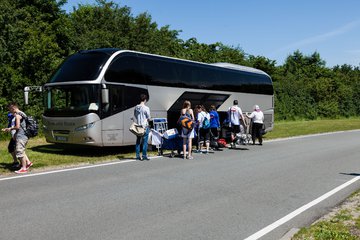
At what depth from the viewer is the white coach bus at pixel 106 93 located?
13148mm

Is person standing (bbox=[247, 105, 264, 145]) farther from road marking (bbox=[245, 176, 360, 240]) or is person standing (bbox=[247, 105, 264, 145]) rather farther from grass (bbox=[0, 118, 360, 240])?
Answer: road marking (bbox=[245, 176, 360, 240])

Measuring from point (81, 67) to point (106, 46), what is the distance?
72.5 feet

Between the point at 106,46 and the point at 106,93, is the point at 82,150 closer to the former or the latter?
the point at 106,93

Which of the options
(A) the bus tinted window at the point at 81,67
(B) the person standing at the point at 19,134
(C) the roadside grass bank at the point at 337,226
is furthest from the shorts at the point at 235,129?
(C) the roadside grass bank at the point at 337,226

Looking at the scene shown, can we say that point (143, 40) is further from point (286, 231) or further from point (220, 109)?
point (286, 231)

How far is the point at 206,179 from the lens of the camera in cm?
910

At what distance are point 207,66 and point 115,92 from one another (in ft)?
21.1

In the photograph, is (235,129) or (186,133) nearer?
(186,133)

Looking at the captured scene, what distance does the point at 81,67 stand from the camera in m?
13.7

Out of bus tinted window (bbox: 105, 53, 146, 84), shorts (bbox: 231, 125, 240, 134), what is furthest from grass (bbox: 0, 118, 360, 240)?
shorts (bbox: 231, 125, 240, 134)

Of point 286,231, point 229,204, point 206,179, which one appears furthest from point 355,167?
point 286,231

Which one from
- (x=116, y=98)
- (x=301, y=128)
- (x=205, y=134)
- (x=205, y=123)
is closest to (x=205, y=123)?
(x=205, y=123)

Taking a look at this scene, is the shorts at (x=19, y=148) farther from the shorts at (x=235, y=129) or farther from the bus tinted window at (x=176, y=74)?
the shorts at (x=235, y=129)

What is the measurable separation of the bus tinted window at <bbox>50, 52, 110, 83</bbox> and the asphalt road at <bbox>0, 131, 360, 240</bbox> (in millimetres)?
3566
